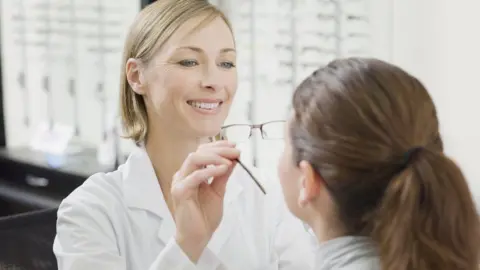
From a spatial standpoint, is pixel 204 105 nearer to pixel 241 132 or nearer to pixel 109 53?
pixel 241 132

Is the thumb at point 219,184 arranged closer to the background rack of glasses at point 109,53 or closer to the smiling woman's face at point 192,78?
the smiling woman's face at point 192,78

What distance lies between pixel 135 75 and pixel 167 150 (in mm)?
172

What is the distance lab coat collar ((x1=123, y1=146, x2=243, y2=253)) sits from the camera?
121 cm

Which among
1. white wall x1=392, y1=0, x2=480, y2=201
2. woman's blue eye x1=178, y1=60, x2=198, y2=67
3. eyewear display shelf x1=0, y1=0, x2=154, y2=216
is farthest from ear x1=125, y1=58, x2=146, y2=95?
eyewear display shelf x1=0, y1=0, x2=154, y2=216

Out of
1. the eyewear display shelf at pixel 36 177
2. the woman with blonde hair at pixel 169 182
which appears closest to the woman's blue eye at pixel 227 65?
the woman with blonde hair at pixel 169 182

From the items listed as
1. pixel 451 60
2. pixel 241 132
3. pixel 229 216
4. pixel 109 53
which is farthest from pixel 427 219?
pixel 109 53

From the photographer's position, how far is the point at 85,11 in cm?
280

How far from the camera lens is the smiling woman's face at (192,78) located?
1.23m

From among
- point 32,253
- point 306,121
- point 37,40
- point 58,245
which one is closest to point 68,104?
point 37,40

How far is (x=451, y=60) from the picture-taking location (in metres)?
1.62

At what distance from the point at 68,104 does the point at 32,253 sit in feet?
5.77

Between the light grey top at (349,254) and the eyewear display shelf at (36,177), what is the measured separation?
173 cm

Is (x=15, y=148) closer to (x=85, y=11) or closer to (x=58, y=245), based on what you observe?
(x=85, y=11)

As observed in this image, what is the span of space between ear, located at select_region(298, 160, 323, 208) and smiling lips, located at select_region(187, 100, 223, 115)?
419mm
